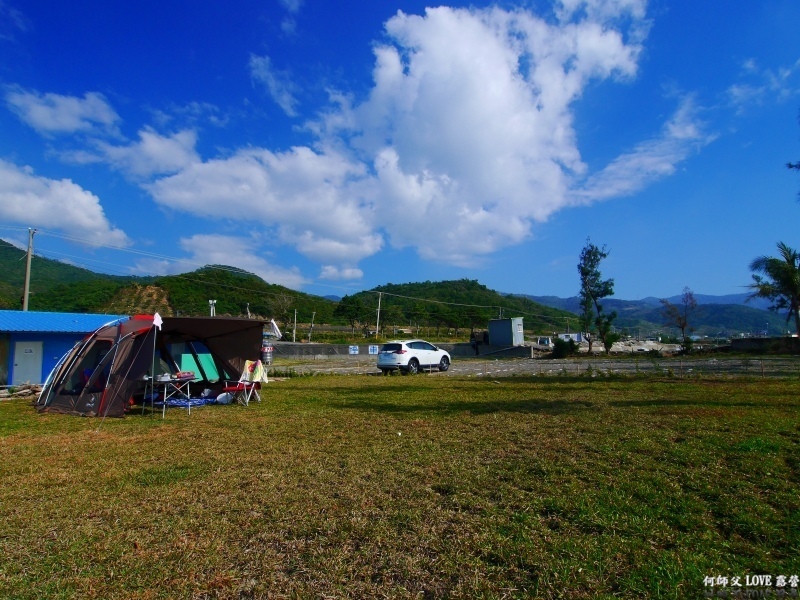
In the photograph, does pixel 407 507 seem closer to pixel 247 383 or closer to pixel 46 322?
pixel 247 383

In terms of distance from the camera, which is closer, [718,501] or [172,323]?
[718,501]

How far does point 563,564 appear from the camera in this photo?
9.81ft

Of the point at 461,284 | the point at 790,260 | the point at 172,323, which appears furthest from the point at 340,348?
the point at 461,284

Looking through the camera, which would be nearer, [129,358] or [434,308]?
[129,358]

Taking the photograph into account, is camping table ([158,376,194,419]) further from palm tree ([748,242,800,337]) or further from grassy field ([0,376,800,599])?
palm tree ([748,242,800,337])

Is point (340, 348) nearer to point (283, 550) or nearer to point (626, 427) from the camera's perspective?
point (626, 427)

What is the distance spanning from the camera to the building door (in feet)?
49.8

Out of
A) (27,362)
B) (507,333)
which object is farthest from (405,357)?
(507,333)

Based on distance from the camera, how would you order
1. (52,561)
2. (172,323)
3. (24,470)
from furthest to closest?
(172,323) → (24,470) → (52,561)

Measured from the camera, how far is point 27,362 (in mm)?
15422

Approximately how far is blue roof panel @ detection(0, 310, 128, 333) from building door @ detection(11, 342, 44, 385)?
68 centimetres

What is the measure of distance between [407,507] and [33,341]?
1651 centimetres

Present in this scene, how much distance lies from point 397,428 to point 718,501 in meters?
4.50

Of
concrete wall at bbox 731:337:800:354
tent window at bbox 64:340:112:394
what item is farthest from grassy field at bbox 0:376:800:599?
concrete wall at bbox 731:337:800:354
